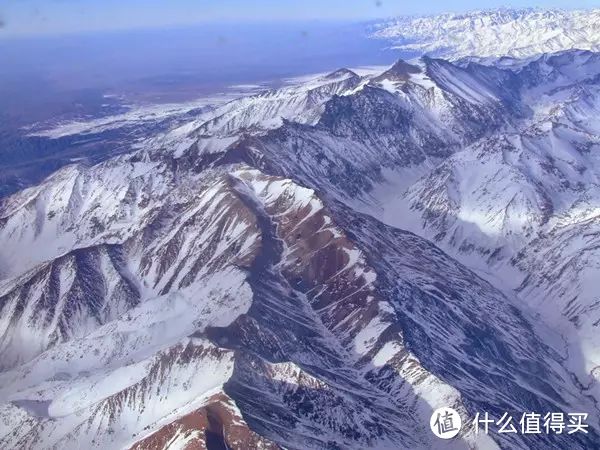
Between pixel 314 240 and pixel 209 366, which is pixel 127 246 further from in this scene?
pixel 209 366

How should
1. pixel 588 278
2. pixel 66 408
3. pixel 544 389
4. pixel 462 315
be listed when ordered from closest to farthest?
1. pixel 66 408
2. pixel 544 389
3. pixel 462 315
4. pixel 588 278

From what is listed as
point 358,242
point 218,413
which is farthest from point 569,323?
point 218,413

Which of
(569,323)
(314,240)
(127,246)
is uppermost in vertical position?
(314,240)

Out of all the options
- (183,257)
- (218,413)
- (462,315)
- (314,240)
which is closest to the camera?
(218,413)

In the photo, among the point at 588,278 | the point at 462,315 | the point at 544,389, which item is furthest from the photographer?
the point at 588,278

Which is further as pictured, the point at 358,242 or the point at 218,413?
the point at 358,242

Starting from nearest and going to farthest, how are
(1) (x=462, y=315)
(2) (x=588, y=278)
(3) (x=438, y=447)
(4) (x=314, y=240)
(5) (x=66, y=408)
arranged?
(3) (x=438, y=447), (5) (x=66, y=408), (1) (x=462, y=315), (4) (x=314, y=240), (2) (x=588, y=278)

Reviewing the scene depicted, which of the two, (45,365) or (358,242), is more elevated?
(358,242)

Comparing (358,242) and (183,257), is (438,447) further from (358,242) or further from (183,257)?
(183,257)

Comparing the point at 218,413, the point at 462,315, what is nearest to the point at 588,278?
the point at 462,315
